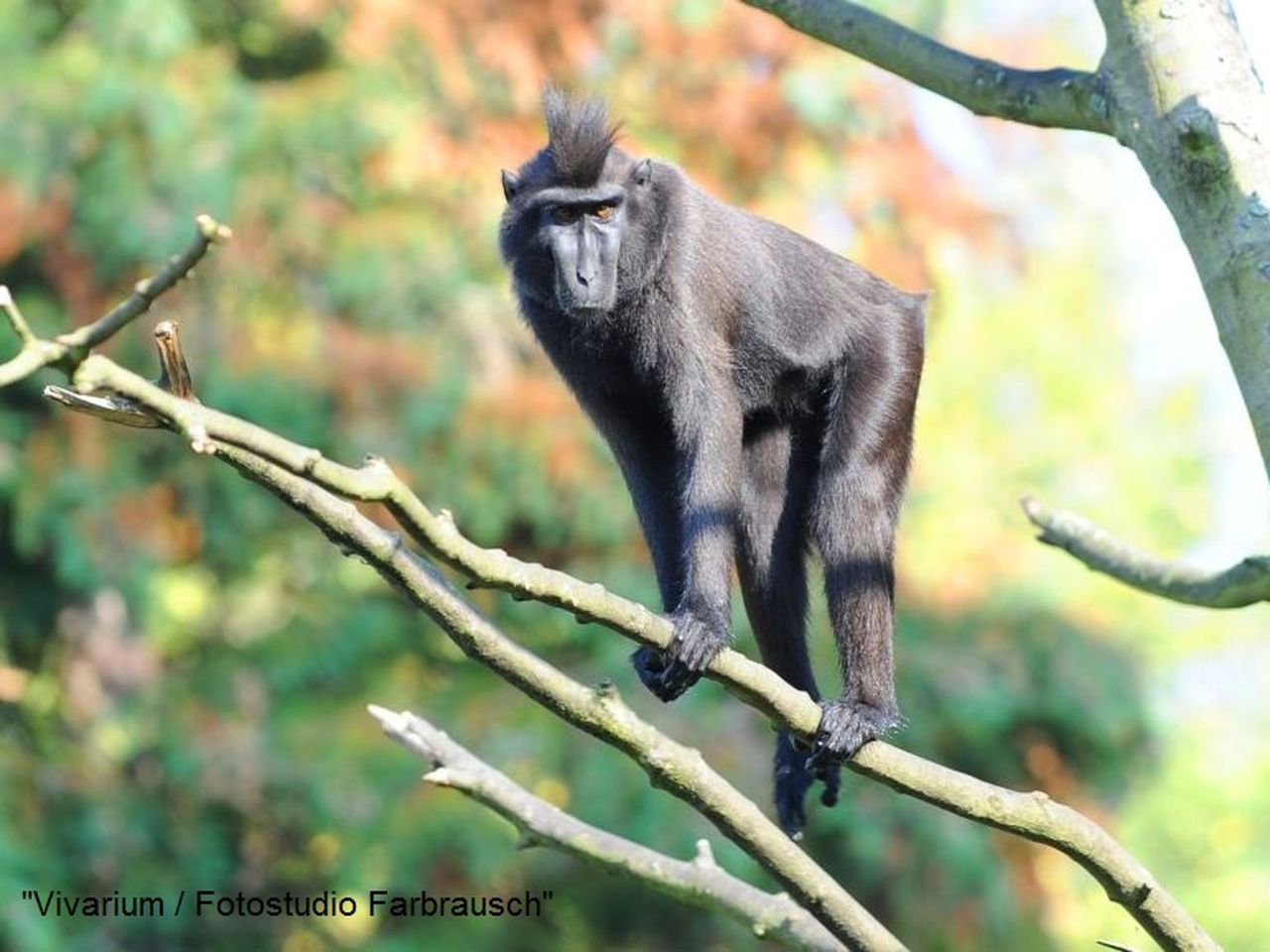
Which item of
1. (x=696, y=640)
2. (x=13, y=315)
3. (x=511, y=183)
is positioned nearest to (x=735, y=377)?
(x=511, y=183)

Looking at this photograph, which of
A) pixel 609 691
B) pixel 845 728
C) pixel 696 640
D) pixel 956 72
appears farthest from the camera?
pixel 845 728

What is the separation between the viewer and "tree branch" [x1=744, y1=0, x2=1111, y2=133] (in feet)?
15.3

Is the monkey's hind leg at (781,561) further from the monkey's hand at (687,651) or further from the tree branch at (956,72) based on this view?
the tree branch at (956,72)

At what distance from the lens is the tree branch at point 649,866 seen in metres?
4.74

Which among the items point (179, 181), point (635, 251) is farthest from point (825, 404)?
point (179, 181)

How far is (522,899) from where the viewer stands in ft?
39.9

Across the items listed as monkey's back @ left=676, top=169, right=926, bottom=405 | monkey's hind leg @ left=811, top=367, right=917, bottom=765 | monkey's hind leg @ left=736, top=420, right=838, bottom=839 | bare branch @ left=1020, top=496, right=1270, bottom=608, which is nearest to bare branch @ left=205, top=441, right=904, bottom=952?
monkey's hind leg @ left=811, top=367, right=917, bottom=765

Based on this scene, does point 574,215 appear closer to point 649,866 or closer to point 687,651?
point 687,651

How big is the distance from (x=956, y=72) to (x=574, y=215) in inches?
62.6

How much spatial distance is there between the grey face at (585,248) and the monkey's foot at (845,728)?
1.50m

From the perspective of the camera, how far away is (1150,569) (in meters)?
4.95

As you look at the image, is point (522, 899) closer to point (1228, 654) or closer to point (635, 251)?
point (635, 251)

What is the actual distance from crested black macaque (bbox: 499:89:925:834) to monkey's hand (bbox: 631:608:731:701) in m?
0.26

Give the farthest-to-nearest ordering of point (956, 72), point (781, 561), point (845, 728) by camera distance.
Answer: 1. point (781, 561)
2. point (845, 728)
3. point (956, 72)
